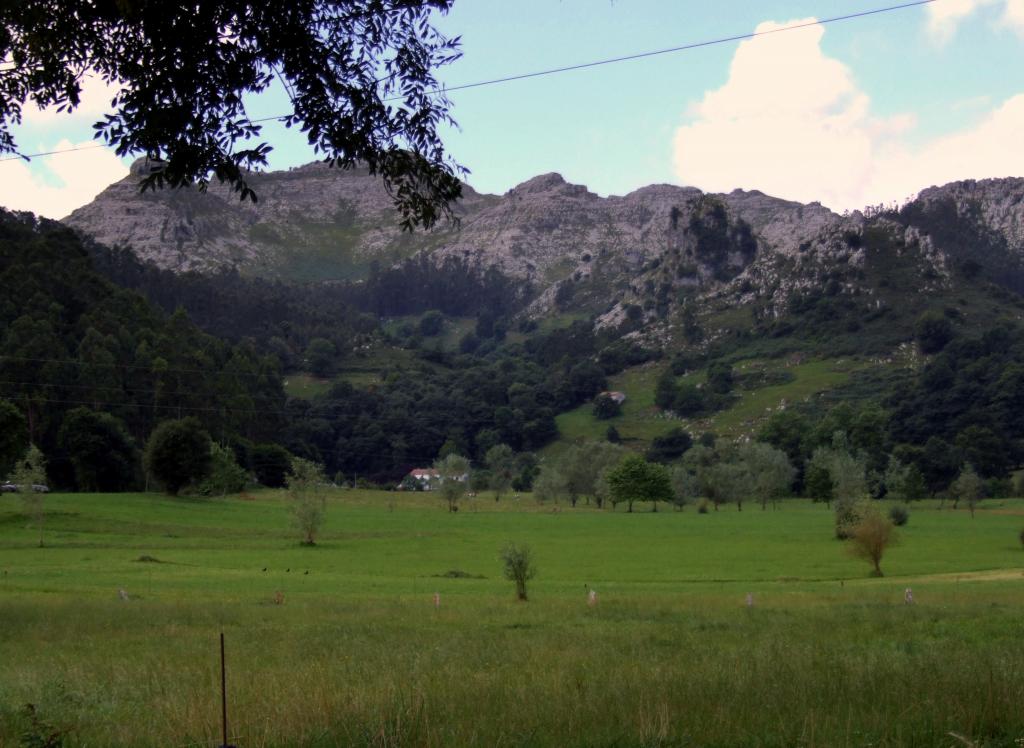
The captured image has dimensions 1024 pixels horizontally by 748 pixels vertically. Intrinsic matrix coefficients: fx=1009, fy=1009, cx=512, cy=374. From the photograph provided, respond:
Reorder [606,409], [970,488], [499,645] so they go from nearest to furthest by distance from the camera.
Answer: [499,645] → [970,488] → [606,409]

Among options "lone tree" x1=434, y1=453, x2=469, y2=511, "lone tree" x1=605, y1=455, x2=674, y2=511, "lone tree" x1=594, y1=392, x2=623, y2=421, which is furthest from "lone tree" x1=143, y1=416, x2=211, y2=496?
"lone tree" x1=594, y1=392, x2=623, y2=421

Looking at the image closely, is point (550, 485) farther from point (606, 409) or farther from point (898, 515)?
point (606, 409)

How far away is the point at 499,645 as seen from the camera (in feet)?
55.8

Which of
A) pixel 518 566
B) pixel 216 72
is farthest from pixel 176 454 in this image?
pixel 216 72

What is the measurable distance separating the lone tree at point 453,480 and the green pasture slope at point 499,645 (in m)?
39.3

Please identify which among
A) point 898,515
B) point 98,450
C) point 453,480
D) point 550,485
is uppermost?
point 98,450

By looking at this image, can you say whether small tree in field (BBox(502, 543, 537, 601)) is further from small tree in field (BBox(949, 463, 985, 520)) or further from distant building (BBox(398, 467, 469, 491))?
distant building (BBox(398, 467, 469, 491))

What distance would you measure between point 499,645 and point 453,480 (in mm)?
86800

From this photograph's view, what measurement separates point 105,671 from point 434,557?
4474 centimetres

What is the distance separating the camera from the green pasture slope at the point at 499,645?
7250mm

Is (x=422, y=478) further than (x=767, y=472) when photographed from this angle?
Yes

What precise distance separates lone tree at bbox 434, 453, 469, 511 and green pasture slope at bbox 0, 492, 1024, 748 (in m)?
39.3

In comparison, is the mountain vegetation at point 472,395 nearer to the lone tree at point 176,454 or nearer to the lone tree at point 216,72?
the lone tree at point 176,454

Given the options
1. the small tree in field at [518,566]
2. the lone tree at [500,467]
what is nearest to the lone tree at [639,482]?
the lone tree at [500,467]
